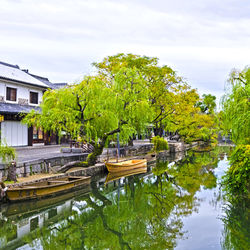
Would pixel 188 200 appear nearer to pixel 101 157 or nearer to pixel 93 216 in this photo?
pixel 93 216

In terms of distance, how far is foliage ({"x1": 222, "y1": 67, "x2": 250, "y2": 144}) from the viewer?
36.8ft

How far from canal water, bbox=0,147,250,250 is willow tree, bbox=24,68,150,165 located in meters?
3.41

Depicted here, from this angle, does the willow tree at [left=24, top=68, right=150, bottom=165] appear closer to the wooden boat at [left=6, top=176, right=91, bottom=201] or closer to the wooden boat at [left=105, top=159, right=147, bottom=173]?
the wooden boat at [left=105, top=159, right=147, bottom=173]

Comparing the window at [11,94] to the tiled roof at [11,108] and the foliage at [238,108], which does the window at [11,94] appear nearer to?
the tiled roof at [11,108]

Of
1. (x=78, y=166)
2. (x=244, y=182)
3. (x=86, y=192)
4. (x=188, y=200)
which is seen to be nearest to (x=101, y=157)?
(x=78, y=166)

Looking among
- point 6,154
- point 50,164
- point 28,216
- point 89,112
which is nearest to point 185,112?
point 89,112

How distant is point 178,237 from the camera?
9.08m

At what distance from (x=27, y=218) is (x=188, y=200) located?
719 centimetres

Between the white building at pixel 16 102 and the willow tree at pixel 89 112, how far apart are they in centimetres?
722

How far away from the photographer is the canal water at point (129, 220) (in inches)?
342

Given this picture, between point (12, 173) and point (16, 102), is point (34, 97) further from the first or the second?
point (12, 173)

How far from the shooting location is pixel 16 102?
26.1 metres

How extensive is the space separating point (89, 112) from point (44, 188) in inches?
254

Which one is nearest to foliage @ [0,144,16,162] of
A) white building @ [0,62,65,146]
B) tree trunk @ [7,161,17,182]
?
tree trunk @ [7,161,17,182]
